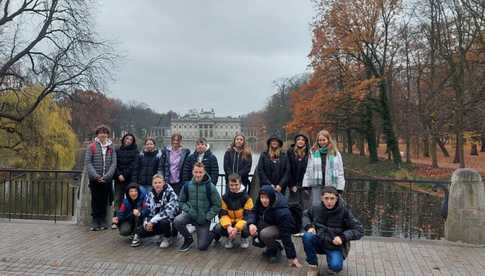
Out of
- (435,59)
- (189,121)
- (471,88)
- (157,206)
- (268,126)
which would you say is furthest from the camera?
(189,121)

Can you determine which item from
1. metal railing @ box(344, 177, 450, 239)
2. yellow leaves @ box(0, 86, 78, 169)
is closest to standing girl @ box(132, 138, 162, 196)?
metal railing @ box(344, 177, 450, 239)

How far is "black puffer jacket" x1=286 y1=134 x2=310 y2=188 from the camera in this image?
23.1 feet

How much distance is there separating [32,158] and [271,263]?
20.2 meters

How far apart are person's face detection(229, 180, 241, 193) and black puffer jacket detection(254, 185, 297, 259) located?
0.37m

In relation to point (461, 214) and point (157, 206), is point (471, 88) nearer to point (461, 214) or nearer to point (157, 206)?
point (461, 214)

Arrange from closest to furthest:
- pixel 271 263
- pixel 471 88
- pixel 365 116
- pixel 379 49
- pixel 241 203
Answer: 1. pixel 271 263
2. pixel 241 203
3. pixel 471 88
4. pixel 379 49
5. pixel 365 116

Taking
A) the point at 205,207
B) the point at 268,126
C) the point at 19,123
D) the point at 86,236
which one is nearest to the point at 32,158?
the point at 19,123

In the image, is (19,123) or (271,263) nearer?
(271,263)

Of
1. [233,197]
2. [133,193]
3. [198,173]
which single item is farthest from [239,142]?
[133,193]

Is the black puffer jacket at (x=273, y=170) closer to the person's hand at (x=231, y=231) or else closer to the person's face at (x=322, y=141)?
the person's face at (x=322, y=141)

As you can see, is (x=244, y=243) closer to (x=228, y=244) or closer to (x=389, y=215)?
(x=228, y=244)

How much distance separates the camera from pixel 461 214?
7234 millimetres

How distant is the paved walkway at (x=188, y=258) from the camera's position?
18.9 ft

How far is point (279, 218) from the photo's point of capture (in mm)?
6020
